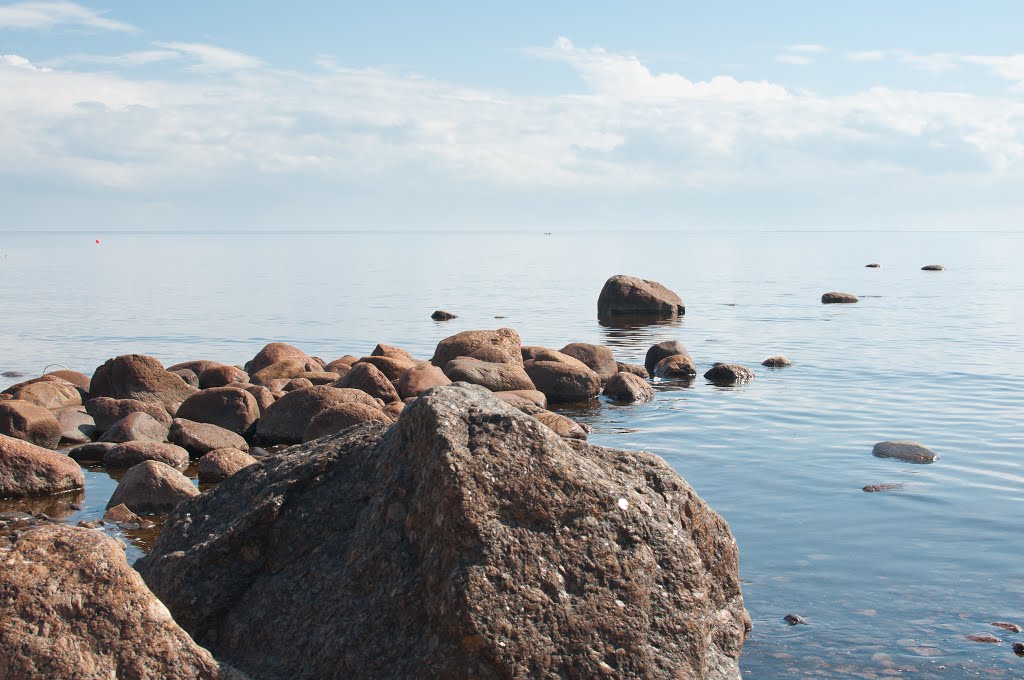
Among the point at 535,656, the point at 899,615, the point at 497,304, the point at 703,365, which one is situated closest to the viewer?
the point at 535,656

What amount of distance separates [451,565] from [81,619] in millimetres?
1570

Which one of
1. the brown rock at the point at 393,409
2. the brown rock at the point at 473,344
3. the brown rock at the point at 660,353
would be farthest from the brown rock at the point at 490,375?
the brown rock at the point at 660,353

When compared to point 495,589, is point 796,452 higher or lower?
lower

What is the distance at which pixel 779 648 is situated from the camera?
7.27 metres

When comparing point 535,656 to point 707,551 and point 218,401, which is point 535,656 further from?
point 218,401

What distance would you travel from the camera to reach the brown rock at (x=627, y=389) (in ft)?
64.5

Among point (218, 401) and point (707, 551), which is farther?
point (218, 401)

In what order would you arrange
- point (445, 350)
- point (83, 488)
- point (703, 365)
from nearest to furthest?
point (83, 488), point (445, 350), point (703, 365)

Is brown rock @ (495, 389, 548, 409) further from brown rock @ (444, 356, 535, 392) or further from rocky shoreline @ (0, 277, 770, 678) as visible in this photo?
rocky shoreline @ (0, 277, 770, 678)

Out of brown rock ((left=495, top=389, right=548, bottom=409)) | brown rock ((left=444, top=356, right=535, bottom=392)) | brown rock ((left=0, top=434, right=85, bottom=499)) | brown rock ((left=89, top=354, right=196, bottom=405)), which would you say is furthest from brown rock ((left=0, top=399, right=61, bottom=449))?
brown rock ((left=495, top=389, right=548, bottom=409))

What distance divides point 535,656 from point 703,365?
20.9 m

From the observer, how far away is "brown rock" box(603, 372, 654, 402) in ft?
64.5

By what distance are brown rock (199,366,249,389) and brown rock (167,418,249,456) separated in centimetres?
500

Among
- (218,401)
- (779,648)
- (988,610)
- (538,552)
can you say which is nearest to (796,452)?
(988,610)
